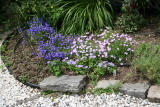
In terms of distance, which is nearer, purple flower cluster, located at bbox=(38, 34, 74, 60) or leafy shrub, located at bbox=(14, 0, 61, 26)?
purple flower cluster, located at bbox=(38, 34, 74, 60)

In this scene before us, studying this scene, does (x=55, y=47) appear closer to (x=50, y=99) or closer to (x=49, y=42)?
(x=49, y=42)

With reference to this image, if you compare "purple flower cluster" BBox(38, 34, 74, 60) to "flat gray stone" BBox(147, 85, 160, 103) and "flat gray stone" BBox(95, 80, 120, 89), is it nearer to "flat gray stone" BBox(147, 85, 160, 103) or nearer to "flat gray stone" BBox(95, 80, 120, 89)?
"flat gray stone" BBox(95, 80, 120, 89)

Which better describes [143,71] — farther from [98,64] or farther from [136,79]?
[98,64]

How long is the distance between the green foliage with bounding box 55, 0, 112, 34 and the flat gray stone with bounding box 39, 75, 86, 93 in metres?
1.57

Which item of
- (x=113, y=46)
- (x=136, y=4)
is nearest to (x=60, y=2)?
(x=136, y=4)

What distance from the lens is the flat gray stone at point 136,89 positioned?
3.19 meters

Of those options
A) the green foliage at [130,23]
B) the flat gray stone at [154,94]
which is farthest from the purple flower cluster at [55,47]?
the flat gray stone at [154,94]

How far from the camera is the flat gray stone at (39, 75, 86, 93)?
3503mm

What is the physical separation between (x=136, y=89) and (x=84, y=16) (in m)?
2.34

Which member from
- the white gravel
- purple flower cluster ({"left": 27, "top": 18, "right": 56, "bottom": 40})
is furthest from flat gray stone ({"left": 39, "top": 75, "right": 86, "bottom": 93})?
purple flower cluster ({"left": 27, "top": 18, "right": 56, "bottom": 40})

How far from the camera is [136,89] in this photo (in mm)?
3240

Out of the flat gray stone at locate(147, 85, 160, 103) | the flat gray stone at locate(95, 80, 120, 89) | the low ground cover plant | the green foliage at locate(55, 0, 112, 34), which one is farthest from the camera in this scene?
the green foliage at locate(55, 0, 112, 34)

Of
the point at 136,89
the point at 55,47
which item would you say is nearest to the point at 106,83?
the point at 136,89

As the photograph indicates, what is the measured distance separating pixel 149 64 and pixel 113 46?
788 mm
